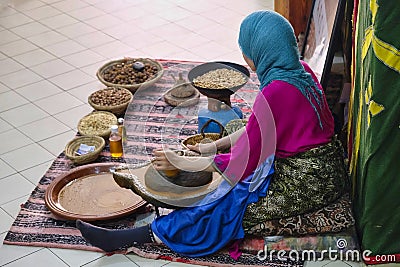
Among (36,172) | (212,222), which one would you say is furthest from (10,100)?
(212,222)

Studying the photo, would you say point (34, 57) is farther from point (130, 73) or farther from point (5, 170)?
point (5, 170)

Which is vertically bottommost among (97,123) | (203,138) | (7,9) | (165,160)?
(7,9)

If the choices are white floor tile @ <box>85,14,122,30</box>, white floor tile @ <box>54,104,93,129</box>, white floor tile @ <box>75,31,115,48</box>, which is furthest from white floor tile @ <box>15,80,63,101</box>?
white floor tile @ <box>85,14,122,30</box>

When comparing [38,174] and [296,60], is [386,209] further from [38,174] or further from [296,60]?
[38,174]

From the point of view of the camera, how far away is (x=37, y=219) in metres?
3.50

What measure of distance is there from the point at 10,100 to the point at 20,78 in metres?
0.33

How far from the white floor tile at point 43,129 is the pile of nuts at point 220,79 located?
0.90 metres

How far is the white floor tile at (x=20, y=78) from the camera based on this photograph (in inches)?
191

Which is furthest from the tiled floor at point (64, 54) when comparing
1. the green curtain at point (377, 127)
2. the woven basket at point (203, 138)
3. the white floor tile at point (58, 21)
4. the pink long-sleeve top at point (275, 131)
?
the woven basket at point (203, 138)

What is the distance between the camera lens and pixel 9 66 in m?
5.12

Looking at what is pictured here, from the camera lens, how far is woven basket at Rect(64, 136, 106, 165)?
12.7 ft

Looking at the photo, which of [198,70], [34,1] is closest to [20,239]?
[198,70]

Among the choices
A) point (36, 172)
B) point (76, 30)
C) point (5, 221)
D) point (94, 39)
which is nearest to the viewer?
point (5, 221)

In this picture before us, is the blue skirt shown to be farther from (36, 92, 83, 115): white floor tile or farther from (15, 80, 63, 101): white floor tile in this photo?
(15, 80, 63, 101): white floor tile
